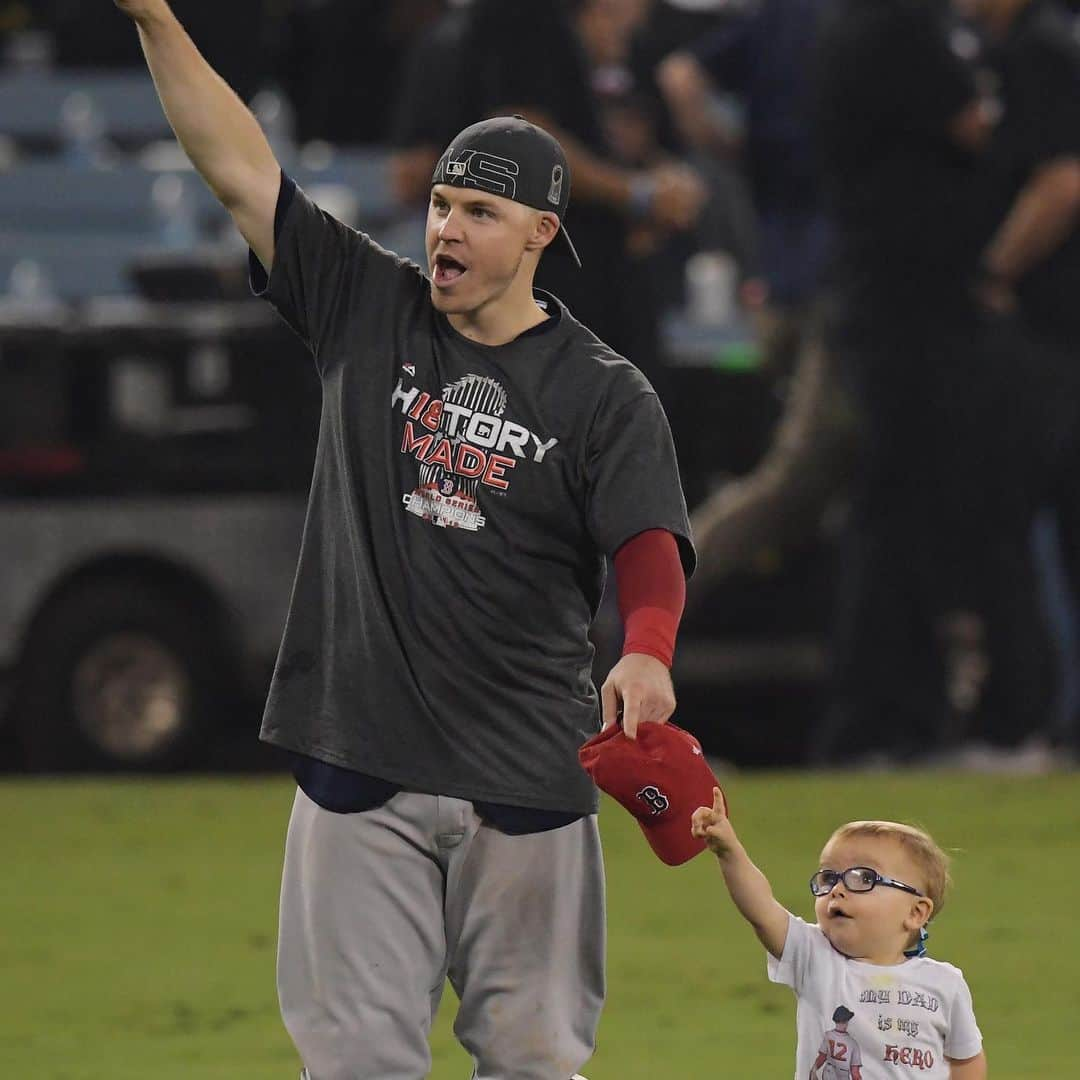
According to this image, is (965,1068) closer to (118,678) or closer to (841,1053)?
(841,1053)

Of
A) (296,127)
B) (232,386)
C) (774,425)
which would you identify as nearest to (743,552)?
(774,425)

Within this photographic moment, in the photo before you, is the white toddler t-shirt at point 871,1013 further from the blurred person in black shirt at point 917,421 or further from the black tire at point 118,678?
the black tire at point 118,678

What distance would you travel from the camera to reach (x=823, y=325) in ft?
30.9

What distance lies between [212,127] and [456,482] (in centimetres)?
64

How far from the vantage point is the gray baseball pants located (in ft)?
12.7

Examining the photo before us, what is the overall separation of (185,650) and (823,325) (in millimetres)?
2560

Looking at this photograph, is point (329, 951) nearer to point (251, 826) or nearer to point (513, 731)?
point (513, 731)

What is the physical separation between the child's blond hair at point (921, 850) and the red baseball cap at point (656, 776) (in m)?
0.38

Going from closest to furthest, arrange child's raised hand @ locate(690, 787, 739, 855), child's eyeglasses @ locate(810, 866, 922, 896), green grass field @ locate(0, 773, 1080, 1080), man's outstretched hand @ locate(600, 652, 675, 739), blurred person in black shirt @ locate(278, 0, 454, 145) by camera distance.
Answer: man's outstretched hand @ locate(600, 652, 675, 739) < child's raised hand @ locate(690, 787, 739, 855) < child's eyeglasses @ locate(810, 866, 922, 896) < green grass field @ locate(0, 773, 1080, 1080) < blurred person in black shirt @ locate(278, 0, 454, 145)

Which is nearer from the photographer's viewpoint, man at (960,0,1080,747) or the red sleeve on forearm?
the red sleeve on forearm

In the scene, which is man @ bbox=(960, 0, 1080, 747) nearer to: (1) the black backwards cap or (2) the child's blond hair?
(2) the child's blond hair

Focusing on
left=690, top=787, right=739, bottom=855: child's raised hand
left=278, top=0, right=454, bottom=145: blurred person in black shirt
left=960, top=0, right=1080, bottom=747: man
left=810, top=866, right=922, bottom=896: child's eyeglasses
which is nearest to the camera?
left=690, top=787, right=739, bottom=855: child's raised hand

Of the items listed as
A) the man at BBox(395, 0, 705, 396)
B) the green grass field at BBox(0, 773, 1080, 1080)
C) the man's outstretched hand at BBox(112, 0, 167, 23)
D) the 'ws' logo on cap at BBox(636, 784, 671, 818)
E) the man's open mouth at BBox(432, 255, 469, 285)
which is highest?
the man at BBox(395, 0, 705, 396)

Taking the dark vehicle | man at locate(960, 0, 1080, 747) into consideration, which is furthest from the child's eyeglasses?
the dark vehicle
